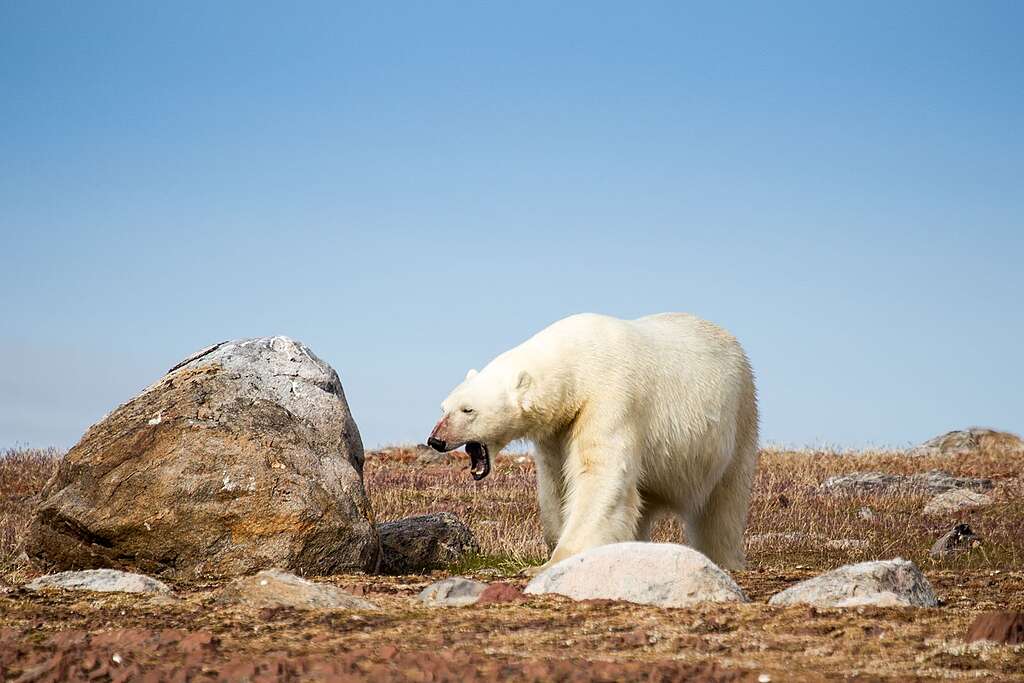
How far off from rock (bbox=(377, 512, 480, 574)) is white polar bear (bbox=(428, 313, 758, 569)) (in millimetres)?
1469

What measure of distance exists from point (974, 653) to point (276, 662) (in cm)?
305

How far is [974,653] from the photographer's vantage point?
5238 mm

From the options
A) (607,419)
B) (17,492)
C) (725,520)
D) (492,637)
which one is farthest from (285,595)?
(17,492)

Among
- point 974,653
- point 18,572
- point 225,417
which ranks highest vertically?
point 225,417

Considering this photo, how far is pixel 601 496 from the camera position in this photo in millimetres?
8789

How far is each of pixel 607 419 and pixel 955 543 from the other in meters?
7.20

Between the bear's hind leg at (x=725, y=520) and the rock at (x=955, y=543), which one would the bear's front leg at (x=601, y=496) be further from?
the rock at (x=955, y=543)

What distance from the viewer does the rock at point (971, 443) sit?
28.9 m

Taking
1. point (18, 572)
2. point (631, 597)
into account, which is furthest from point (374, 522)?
point (631, 597)

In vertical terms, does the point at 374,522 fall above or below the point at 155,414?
below

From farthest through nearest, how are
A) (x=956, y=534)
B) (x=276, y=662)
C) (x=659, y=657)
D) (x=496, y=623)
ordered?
(x=956, y=534), (x=496, y=623), (x=659, y=657), (x=276, y=662)

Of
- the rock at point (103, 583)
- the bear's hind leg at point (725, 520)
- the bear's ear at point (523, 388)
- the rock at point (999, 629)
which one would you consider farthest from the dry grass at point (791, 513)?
the rock at point (999, 629)

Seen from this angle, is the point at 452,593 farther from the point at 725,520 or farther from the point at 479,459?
the point at 725,520

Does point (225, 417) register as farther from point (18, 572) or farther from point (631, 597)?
point (631, 597)
